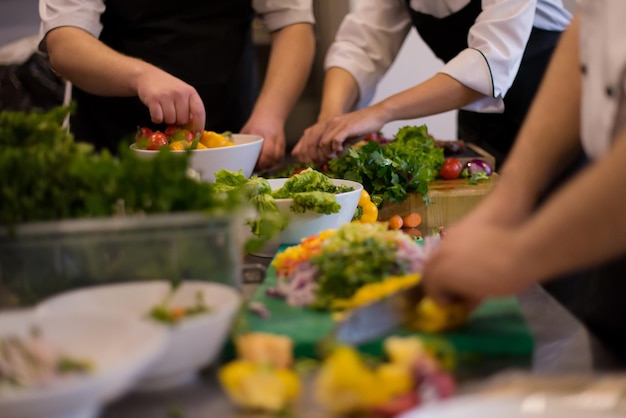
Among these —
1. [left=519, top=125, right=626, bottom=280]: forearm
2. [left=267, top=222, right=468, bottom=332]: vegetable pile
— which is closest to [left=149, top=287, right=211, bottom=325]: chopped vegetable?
[left=267, top=222, right=468, bottom=332]: vegetable pile

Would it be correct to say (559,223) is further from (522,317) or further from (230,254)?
(230,254)

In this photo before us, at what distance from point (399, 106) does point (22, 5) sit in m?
2.49

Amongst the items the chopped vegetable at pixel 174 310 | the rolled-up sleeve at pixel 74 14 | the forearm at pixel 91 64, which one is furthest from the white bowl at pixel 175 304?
the rolled-up sleeve at pixel 74 14

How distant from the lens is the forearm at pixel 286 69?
2436 millimetres

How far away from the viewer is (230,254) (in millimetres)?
1021

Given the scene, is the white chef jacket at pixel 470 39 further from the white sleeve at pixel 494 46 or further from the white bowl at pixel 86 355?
the white bowl at pixel 86 355

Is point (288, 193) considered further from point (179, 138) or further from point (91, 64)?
point (91, 64)

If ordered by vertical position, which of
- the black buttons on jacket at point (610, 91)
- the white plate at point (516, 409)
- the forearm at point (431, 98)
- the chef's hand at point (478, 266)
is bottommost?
the white plate at point (516, 409)

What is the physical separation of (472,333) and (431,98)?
1.24 meters

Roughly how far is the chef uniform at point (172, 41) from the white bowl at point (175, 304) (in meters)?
1.45

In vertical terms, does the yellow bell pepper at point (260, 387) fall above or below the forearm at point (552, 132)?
below

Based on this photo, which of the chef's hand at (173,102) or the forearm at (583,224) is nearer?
the forearm at (583,224)

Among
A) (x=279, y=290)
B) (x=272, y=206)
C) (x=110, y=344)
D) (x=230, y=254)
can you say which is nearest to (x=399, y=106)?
(x=272, y=206)

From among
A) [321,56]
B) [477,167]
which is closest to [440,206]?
[477,167]
